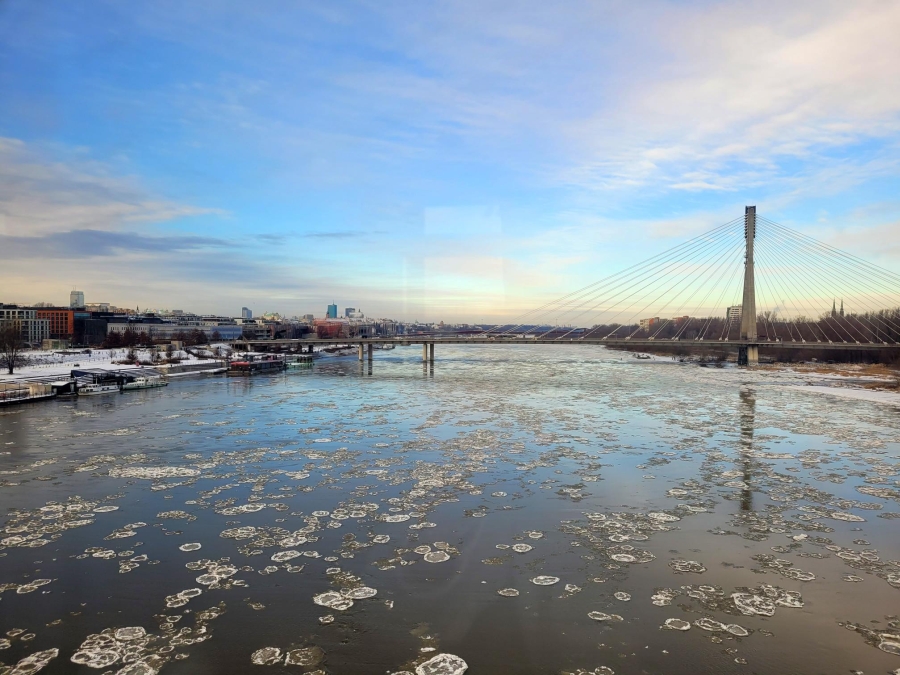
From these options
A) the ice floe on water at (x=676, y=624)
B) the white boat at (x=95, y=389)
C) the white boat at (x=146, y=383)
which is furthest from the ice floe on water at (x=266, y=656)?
the white boat at (x=146, y=383)

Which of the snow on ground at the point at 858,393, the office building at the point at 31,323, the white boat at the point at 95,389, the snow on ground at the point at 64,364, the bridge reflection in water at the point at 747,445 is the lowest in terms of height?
the white boat at the point at 95,389

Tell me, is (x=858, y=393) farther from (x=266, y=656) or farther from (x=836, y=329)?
(x=836, y=329)

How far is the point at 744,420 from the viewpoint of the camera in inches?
727

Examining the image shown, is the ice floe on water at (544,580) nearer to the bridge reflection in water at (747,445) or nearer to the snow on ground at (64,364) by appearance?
the bridge reflection in water at (747,445)

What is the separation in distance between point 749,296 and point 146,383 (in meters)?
46.1

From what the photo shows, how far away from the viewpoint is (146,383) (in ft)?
99.5

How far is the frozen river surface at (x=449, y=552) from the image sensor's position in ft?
16.3

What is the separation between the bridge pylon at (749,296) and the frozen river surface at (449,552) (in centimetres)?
3369

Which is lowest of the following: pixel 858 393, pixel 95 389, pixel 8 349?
pixel 95 389

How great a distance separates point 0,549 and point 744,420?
19.7 m

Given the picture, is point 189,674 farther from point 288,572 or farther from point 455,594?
point 455,594

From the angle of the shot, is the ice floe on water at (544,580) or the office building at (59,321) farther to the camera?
the office building at (59,321)

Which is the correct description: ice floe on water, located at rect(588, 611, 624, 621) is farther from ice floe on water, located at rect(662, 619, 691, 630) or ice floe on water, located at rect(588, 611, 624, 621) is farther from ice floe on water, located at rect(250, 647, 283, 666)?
ice floe on water, located at rect(250, 647, 283, 666)

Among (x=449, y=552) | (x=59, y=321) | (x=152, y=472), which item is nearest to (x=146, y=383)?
(x=152, y=472)
